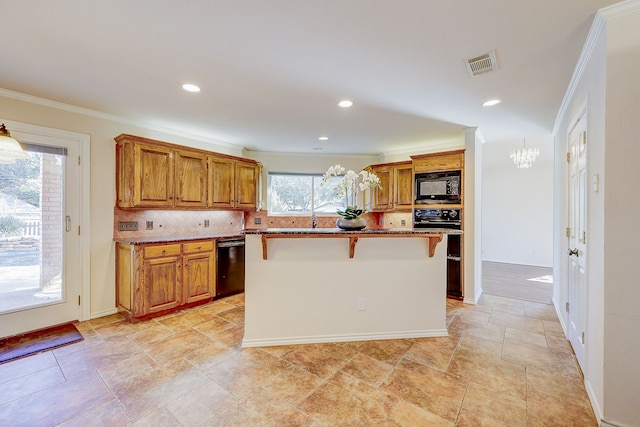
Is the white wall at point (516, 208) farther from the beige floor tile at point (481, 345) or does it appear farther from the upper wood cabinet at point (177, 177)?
the upper wood cabinet at point (177, 177)

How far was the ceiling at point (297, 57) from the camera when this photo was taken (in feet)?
5.47

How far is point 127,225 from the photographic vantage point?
3.63 m

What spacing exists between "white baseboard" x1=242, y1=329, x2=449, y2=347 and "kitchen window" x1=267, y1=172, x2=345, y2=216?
10.2ft

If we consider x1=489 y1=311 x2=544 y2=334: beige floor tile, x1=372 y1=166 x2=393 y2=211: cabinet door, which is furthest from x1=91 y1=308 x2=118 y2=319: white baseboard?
x1=489 y1=311 x2=544 y2=334: beige floor tile

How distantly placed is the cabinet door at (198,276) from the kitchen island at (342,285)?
4.66 ft

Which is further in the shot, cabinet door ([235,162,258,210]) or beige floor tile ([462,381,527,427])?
cabinet door ([235,162,258,210])

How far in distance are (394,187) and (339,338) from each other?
2955 mm

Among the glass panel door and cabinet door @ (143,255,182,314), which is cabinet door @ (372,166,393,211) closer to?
cabinet door @ (143,255,182,314)

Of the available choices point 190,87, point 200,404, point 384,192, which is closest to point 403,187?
point 384,192

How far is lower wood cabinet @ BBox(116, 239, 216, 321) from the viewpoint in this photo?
3209 mm

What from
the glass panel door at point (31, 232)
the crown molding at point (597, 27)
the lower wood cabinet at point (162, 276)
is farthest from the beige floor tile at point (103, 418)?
the crown molding at point (597, 27)

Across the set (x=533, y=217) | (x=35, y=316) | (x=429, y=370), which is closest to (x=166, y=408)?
(x=429, y=370)

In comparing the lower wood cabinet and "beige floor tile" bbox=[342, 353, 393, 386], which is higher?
the lower wood cabinet

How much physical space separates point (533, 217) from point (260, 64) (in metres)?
7.26
